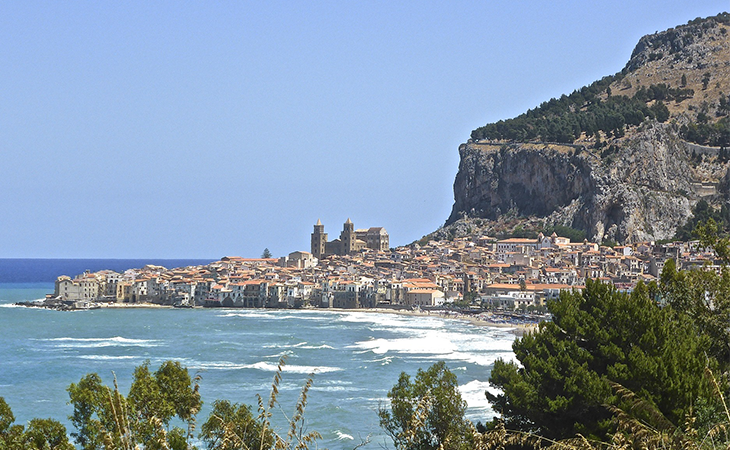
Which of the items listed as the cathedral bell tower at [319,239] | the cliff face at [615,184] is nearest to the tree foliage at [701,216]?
the cliff face at [615,184]

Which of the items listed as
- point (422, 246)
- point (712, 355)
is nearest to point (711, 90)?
point (422, 246)

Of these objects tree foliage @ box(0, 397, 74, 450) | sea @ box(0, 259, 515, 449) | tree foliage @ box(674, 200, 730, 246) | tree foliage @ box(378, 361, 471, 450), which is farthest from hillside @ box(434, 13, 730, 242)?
tree foliage @ box(0, 397, 74, 450)

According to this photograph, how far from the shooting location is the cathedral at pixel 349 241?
11306 centimetres

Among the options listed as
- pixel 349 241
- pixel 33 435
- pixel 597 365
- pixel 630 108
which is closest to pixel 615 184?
pixel 630 108

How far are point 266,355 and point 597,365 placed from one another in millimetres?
29443

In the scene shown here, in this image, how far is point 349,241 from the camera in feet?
371

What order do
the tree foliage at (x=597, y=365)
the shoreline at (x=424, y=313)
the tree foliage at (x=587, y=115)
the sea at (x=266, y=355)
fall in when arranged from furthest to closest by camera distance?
the tree foliage at (x=587, y=115), the shoreline at (x=424, y=313), the sea at (x=266, y=355), the tree foliage at (x=597, y=365)

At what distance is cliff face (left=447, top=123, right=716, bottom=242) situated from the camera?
89938 millimetres

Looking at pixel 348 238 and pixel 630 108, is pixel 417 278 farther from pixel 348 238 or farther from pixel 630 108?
pixel 630 108

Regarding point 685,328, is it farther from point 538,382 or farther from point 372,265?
point 372,265

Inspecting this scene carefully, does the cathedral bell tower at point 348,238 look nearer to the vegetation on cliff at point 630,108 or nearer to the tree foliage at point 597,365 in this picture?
→ the vegetation on cliff at point 630,108

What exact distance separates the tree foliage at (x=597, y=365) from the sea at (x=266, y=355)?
3.13 meters

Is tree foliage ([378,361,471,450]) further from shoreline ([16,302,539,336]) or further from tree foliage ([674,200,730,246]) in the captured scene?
tree foliage ([674,200,730,246])

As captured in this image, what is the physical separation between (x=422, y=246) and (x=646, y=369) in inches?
3691
